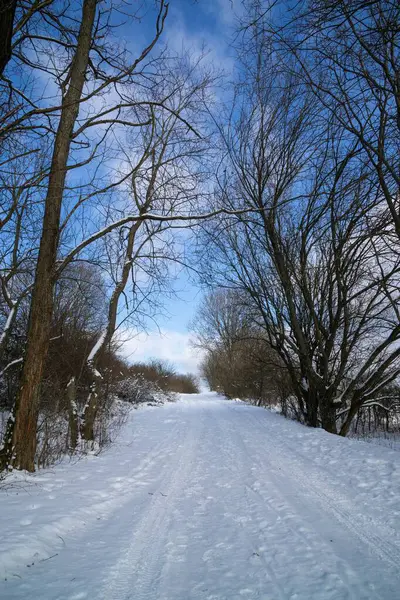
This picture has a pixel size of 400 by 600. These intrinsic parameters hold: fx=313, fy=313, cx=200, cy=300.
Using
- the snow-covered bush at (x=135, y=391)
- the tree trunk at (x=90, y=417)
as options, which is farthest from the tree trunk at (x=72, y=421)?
the snow-covered bush at (x=135, y=391)

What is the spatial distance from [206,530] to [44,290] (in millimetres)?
3700

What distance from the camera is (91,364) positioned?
6938 millimetres

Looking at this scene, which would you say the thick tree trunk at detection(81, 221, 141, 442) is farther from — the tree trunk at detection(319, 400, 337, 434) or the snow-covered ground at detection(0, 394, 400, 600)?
the tree trunk at detection(319, 400, 337, 434)

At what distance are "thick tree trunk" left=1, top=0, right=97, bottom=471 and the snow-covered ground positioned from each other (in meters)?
0.48

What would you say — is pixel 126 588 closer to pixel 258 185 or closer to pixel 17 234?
pixel 17 234

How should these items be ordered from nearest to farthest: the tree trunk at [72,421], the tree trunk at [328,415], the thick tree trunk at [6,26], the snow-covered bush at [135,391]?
the thick tree trunk at [6,26] → the tree trunk at [72,421] → the tree trunk at [328,415] → the snow-covered bush at [135,391]

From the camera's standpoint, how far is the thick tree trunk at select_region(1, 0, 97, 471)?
427 cm

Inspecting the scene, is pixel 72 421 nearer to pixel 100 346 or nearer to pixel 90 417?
pixel 90 417

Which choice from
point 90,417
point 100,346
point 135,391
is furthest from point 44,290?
point 135,391

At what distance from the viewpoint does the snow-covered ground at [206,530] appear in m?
2.11

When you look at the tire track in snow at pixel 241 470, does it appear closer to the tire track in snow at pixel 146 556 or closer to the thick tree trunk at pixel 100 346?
the tire track in snow at pixel 146 556

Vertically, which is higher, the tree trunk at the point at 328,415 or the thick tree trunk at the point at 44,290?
the thick tree trunk at the point at 44,290

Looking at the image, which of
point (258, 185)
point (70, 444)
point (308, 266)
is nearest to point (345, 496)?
point (70, 444)

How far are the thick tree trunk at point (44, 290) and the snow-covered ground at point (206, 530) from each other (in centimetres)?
48
